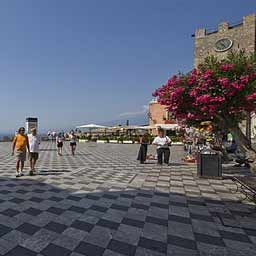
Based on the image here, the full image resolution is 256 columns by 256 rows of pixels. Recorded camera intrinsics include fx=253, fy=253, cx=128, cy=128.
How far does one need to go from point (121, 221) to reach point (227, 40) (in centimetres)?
3576

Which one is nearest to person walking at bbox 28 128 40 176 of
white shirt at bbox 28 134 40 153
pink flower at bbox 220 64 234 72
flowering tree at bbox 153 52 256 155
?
white shirt at bbox 28 134 40 153

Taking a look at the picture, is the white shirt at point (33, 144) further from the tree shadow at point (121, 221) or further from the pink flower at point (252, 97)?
the pink flower at point (252, 97)

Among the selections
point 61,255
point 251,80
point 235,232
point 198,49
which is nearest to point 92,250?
point 61,255

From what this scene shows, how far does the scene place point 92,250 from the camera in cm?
292

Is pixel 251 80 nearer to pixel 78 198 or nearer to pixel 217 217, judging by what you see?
pixel 217 217

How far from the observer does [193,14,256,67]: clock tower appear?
32.7 m

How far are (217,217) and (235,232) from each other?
65cm

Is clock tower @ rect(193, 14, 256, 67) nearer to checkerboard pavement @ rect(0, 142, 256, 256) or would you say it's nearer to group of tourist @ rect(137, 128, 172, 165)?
group of tourist @ rect(137, 128, 172, 165)

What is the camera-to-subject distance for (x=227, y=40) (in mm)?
34188

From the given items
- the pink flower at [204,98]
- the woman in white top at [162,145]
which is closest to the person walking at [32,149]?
the woman in white top at [162,145]

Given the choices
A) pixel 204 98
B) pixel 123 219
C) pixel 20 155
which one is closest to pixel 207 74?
pixel 204 98

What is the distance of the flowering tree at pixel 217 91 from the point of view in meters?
6.57

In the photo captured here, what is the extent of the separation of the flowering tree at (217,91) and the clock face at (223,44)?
29.4 metres

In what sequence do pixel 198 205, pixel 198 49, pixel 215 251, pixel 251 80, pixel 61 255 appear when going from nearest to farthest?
pixel 61 255
pixel 215 251
pixel 198 205
pixel 251 80
pixel 198 49
